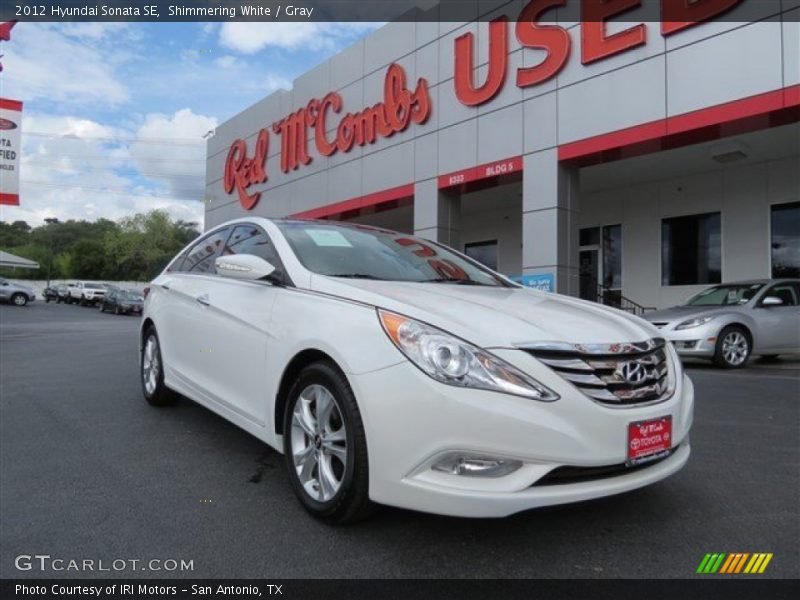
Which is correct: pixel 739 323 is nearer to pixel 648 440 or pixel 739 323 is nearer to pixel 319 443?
pixel 648 440

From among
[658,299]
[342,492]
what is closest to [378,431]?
[342,492]

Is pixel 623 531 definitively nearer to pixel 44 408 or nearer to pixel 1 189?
pixel 44 408

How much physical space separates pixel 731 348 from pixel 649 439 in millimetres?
7337

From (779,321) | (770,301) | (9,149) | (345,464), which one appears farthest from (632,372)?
(9,149)

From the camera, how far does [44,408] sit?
523 centimetres

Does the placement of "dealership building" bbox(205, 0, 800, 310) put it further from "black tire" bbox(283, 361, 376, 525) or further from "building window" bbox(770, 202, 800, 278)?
"black tire" bbox(283, 361, 376, 525)

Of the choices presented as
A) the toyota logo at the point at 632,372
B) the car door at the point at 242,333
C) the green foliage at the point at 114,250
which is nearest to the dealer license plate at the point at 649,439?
the toyota logo at the point at 632,372

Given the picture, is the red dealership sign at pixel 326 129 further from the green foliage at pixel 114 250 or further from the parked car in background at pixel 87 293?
the green foliage at pixel 114 250

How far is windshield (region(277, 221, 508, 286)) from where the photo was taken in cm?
339

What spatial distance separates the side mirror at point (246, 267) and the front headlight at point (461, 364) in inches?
44.9

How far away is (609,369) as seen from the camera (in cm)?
244

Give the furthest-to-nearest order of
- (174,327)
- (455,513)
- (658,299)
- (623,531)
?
1. (658,299)
2. (174,327)
3. (623,531)
4. (455,513)

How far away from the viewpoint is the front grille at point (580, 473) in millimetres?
2260

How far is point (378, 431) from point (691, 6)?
10881 millimetres
